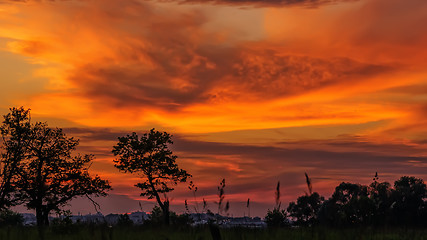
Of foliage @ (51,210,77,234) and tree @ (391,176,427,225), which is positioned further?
tree @ (391,176,427,225)

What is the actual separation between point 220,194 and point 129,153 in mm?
61473

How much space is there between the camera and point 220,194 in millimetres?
10109

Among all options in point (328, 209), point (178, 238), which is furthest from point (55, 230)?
point (328, 209)

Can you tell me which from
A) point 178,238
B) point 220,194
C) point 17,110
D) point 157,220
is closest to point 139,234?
point 178,238

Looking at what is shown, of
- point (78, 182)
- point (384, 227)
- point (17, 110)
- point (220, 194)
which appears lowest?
point (384, 227)

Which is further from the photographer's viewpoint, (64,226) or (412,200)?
(412,200)

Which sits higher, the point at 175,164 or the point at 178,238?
the point at 175,164

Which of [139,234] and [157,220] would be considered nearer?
[139,234]

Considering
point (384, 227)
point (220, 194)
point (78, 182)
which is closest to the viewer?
point (220, 194)

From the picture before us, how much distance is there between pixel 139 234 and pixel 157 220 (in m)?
4.39

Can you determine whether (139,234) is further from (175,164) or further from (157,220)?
(175,164)

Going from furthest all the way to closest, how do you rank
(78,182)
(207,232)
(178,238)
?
(78,182), (207,232), (178,238)

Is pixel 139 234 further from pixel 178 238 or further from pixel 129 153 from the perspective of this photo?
pixel 129 153

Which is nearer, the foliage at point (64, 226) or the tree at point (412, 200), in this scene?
the foliage at point (64, 226)
